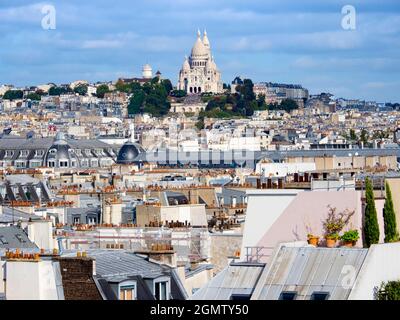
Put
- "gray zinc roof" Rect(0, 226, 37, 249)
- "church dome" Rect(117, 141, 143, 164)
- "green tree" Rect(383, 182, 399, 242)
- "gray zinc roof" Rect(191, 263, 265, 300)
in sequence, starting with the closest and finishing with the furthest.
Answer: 1. "gray zinc roof" Rect(191, 263, 265, 300)
2. "green tree" Rect(383, 182, 399, 242)
3. "gray zinc roof" Rect(0, 226, 37, 249)
4. "church dome" Rect(117, 141, 143, 164)

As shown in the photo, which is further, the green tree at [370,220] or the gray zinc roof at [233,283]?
the green tree at [370,220]

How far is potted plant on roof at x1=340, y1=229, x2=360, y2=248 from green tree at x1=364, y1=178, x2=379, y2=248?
0.16 m

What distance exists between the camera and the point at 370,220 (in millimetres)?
14367

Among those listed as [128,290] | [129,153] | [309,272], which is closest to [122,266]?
[128,290]

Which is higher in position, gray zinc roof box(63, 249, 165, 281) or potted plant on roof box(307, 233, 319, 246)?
potted plant on roof box(307, 233, 319, 246)

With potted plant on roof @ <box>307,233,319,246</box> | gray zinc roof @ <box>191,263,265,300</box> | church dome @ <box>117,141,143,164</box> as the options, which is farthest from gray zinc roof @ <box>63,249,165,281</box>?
church dome @ <box>117,141,143,164</box>

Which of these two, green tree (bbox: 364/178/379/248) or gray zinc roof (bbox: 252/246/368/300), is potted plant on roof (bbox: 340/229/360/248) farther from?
gray zinc roof (bbox: 252/246/368/300)

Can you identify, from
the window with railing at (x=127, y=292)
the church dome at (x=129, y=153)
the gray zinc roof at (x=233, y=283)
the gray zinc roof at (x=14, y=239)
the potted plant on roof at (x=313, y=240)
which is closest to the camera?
the gray zinc roof at (x=233, y=283)

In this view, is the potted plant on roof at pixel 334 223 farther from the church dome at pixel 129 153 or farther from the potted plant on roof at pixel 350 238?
the church dome at pixel 129 153

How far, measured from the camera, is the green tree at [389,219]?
1439 centimetres

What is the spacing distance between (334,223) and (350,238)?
52 centimetres

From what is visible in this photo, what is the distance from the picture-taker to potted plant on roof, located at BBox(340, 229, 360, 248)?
13984 mm

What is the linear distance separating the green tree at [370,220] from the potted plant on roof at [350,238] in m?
0.16

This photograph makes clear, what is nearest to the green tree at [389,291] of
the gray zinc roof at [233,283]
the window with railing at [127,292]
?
the gray zinc roof at [233,283]
